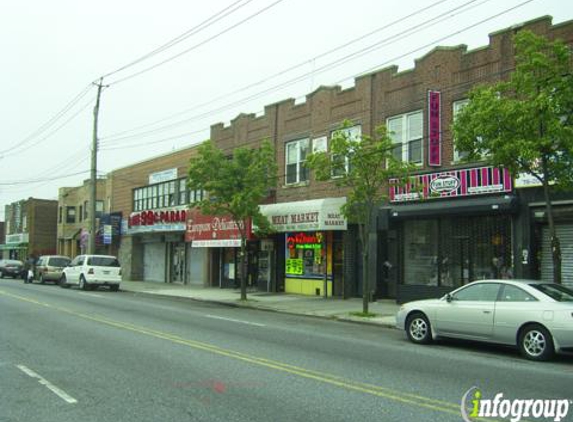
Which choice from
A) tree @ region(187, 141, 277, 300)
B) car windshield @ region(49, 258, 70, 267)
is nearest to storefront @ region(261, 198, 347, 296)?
tree @ region(187, 141, 277, 300)

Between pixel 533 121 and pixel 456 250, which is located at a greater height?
pixel 533 121

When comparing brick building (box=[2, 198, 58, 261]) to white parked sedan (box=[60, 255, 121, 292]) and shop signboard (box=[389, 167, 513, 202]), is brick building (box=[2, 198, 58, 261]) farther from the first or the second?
shop signboard (box=[389, 167, 513, 202])

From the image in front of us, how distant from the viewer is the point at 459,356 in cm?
1066

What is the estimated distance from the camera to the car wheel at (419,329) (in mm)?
12211

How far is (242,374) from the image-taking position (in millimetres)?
8344

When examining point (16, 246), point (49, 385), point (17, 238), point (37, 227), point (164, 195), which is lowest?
point (49, 385)

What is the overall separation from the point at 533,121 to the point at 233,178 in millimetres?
12279

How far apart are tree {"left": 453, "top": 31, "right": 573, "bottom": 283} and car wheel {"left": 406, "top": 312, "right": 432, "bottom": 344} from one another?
312 centimetres

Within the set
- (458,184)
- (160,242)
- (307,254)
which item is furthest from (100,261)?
(458,184)

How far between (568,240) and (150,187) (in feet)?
90.2

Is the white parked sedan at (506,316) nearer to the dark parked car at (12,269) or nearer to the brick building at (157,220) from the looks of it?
the brick building at (157,220)

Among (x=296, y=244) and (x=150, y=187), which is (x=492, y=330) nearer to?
(x=296, y=244)

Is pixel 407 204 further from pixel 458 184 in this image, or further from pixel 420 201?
pixel 458 184

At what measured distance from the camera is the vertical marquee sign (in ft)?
63.9
